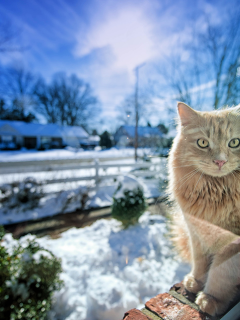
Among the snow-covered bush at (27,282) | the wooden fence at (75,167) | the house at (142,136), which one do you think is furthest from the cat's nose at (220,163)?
the wooden fence at (75,167)

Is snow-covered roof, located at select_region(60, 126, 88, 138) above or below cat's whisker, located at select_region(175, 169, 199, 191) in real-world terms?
above

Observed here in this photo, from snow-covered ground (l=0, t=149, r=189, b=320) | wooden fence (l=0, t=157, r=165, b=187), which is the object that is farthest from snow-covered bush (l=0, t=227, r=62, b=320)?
wooden fence (l=0, t=157, r=165, b=187)

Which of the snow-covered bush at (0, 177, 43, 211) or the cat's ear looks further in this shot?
the snow-covered bush at (0, 177, 43, 211)

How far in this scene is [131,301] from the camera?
117cm

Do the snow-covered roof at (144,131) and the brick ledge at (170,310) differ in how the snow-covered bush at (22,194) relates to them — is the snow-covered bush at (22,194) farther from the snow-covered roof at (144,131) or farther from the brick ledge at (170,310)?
the brick ledge at (170,310)

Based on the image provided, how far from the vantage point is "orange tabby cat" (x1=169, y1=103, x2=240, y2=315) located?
611 millimetres

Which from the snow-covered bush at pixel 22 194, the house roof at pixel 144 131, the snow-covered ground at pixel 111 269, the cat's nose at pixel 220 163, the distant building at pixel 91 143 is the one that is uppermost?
the house roof at pixel 144 131

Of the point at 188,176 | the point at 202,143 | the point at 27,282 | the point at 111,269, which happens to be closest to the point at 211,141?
the point at 202,143

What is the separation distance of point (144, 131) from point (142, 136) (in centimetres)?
8

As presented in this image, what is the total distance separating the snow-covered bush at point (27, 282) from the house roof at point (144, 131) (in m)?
1.05

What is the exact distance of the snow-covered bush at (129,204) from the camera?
7.60ft

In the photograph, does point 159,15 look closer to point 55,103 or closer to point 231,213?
point 231,213

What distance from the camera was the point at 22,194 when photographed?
110 inches

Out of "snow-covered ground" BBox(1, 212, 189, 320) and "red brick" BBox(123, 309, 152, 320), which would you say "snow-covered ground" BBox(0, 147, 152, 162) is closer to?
"snow-covered ground" BBox(1, 212, 189, 320)
